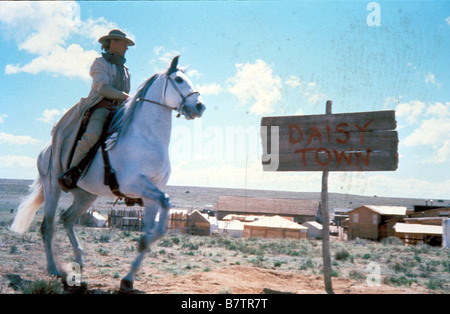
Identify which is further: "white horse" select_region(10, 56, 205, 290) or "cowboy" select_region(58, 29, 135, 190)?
"cowboy" select_region(58, 29, 135, 190)

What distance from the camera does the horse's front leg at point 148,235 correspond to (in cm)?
450

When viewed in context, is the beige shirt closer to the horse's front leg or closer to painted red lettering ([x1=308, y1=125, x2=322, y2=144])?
the horse's front leg

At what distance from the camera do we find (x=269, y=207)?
50375mm

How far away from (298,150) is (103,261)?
5.62 m

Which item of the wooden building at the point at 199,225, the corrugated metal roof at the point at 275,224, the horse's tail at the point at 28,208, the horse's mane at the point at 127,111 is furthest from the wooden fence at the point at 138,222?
the horse's mane at the point at 127,111

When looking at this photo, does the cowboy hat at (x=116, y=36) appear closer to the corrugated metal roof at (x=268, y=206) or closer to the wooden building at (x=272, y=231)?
the wooden building at (x=272, y=231)

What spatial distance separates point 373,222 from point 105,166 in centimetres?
3719

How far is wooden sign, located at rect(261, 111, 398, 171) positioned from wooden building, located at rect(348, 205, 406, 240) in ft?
111

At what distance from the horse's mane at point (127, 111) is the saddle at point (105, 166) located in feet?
0.60

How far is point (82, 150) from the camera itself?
5031mm

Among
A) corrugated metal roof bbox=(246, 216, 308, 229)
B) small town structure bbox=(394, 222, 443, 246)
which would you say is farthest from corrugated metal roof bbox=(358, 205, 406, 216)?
corrugated metal roof bbox=(246, 216, 308, 229)

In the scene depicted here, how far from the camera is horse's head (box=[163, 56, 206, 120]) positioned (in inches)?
181
